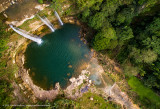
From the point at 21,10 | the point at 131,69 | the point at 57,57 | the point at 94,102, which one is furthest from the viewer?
the point at 57,57

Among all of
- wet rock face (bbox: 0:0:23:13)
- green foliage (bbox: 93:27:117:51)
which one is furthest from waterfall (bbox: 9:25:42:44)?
green foliage (bbox: 93:27:117:51)

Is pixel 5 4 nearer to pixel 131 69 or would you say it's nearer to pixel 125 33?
pixel 125 33

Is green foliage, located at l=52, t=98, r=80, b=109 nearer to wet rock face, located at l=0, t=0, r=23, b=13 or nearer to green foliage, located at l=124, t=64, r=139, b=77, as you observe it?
green foliage, located at l=124, t=64, r=139, b=77

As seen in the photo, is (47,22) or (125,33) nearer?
(125,33)

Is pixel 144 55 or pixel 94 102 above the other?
pixel 144 55

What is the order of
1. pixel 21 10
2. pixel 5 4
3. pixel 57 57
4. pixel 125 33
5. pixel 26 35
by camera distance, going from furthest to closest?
pixel 57 57, pixel 26 35, pixel 21 10, pixel 125 33, pixel 5 4

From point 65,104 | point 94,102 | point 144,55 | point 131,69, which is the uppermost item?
point 144,55

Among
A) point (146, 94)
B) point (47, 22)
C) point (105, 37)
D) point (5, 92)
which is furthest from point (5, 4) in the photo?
point (146, 94)

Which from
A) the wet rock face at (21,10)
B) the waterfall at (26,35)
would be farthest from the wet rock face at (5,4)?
the waterfall at (26,35)
